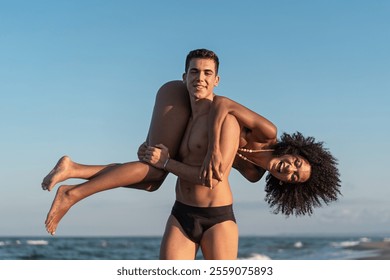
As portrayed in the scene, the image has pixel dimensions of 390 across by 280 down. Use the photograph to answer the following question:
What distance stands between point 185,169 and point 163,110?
545 mm

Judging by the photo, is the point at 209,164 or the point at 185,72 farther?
the point at 185,72

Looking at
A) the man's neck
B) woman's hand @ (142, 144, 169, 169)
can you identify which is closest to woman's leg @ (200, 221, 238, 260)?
woman's hand @ (142, 144, 169, 169)

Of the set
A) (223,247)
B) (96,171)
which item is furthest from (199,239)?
(96,171)

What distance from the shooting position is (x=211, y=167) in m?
4.71

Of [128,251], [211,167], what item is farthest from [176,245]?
[128,251]

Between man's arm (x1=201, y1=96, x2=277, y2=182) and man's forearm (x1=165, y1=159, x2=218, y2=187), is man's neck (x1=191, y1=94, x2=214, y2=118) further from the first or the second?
man's forearm (x1=165, y1=159, x2=218, y2=187)

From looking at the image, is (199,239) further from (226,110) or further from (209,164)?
(226,110)

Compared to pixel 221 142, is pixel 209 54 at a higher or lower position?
higher

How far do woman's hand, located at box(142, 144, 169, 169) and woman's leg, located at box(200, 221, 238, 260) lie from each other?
67cm

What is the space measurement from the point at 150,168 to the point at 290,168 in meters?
1.09
